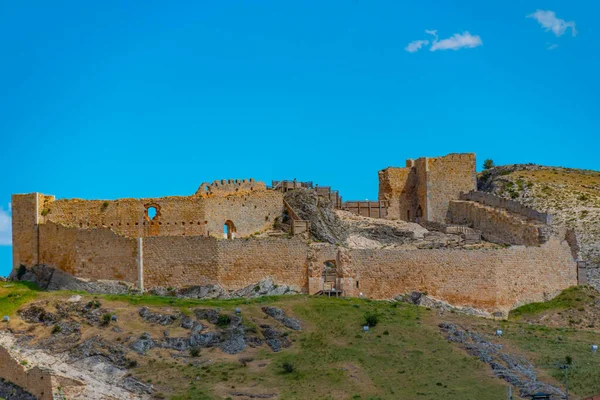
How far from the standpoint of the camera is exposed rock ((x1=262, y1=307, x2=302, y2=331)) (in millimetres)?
59516

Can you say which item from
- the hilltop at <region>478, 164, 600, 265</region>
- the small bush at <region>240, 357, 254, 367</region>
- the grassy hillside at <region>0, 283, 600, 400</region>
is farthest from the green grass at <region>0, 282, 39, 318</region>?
A: the hilltop at <region>478, 164, 600, 265</region>

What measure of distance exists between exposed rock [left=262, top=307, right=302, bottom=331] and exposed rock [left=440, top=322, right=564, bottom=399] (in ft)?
22.0

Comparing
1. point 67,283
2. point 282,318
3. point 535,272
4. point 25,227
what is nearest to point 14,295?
point 67,283

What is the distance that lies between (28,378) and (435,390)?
17186mm

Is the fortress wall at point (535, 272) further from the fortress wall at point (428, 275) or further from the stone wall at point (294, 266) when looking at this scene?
the fortress wall at point (428, 275)

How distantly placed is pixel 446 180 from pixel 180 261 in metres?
20.9

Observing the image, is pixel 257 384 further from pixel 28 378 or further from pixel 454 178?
pixel 454 178

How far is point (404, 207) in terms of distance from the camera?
80.1 metres

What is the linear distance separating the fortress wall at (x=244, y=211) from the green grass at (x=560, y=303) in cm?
1434

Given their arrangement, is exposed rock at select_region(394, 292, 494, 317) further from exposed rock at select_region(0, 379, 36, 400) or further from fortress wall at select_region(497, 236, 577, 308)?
exposed rock at select_region(0, 379, 36, 400)

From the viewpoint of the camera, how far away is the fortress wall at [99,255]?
6588cm

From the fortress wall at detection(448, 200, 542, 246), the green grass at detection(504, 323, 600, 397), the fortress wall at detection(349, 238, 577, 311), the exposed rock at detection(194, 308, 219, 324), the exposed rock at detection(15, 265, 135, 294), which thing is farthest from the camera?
the fortress wall at detection(448, 200, 542, 246)

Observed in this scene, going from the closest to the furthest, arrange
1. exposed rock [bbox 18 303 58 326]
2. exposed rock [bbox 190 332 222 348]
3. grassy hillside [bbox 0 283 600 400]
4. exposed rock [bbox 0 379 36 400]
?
1. grassy hillside [bbox 0 283 600 400]
2. exposed rock [bbox 0 379 36 400]
3. exposed rock [bbox 190 332 222 348]
4. exposed rock [bbox 18 303 58 326]

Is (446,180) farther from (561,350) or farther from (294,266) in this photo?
(561,350)
